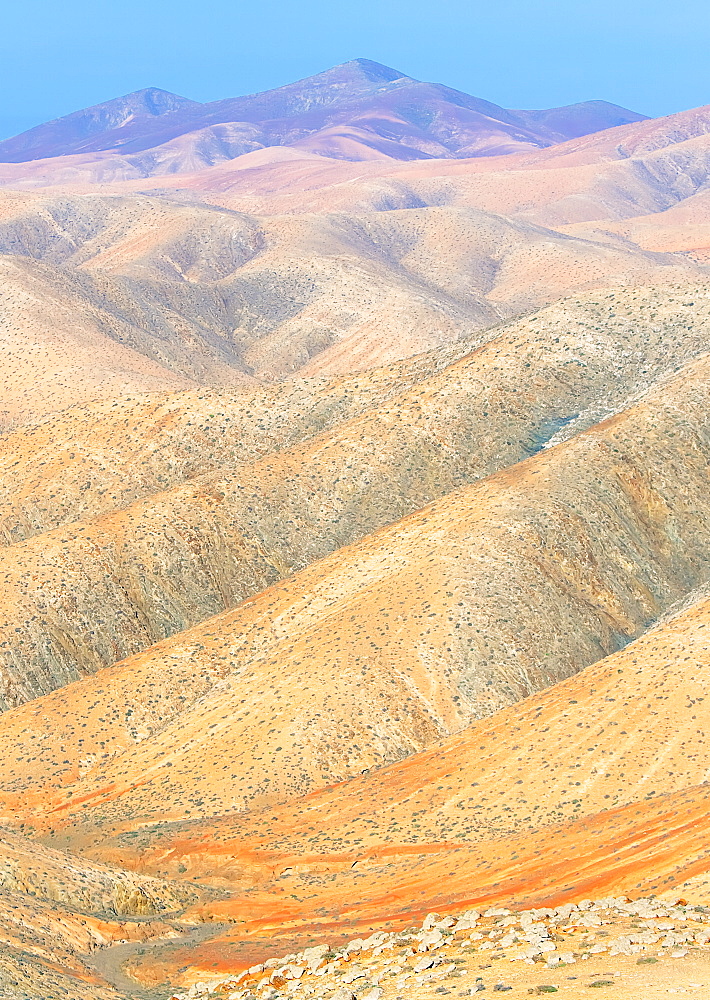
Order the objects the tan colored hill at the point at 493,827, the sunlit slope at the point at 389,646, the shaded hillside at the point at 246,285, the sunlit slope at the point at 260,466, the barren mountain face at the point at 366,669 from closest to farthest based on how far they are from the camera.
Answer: the barren mountain face at the point at 366,669
the tan colored hill at the point at 493,827
the sunlit slope at the point at 389,646
the sunlit slope at the point at 260,466
the shaded hillside at the point at 246,285

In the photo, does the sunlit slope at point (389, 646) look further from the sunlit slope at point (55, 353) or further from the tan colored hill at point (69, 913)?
the sunlit slope at point (55, 353)

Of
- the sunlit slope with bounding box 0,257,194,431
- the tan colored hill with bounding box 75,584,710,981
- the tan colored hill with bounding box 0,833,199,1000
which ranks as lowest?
the tan colored hill with bounding box 75,584,710,981

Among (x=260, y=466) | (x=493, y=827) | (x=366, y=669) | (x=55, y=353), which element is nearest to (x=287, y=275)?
(x=55, y=353)

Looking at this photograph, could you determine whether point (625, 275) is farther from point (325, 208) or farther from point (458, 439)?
point (458, 439)

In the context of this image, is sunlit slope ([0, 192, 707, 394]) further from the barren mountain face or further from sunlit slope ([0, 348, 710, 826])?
sunlit slope ([0, 348, 710, 826])

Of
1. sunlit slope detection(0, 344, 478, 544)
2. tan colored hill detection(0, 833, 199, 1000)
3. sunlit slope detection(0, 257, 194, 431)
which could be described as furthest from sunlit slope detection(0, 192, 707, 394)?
tan colored hill detection(0, 833, 199, 1000)

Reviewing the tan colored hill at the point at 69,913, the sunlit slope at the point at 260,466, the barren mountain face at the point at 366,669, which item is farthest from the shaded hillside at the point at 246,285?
the tan colored hill at the point at 69,913

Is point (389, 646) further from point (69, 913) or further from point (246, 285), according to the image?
point (246, 285)
